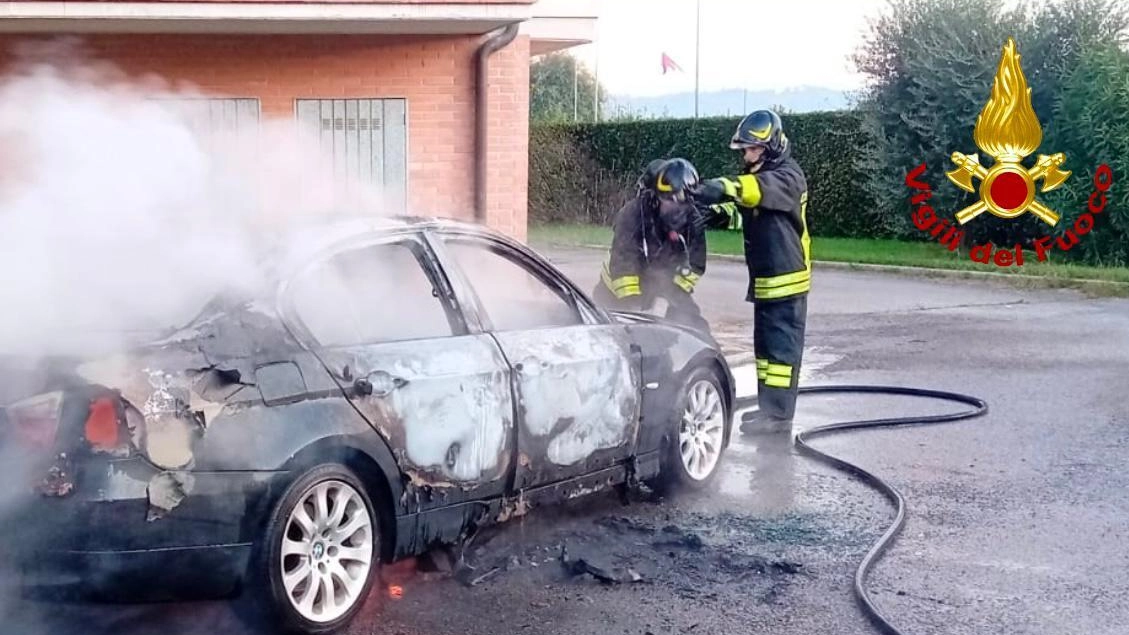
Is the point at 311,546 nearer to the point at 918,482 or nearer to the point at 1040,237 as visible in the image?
the point at 918,482

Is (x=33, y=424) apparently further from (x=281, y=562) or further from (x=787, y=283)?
(x=787, y=283)

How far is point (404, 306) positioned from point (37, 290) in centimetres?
140

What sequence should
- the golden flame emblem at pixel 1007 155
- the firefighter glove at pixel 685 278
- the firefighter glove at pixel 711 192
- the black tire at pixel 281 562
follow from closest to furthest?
1. the black tire at pixel 281 562
2. the firefighter glove at pixel 711 192
3. the firefighter glove at pixel 685 278
4. the golden flame emblem at pixel 1007 155

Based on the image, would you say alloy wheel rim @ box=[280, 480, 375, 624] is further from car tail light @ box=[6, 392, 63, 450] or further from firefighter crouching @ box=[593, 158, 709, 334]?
firefighter crouching @ box=[593, 158, 709, 334]

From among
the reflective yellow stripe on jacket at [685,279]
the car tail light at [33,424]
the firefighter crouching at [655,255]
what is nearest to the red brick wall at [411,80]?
the firefighter crouching at [655,255]

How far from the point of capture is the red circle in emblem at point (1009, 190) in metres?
20.7

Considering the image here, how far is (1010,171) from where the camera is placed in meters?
21.2

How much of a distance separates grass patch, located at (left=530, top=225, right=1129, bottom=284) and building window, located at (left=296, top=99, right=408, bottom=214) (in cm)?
1068

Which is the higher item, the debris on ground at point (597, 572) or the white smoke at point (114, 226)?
the white smoke at point (114, 226)

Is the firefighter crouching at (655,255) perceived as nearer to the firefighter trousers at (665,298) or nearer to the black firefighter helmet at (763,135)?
the firefighter trousers at (665,298)

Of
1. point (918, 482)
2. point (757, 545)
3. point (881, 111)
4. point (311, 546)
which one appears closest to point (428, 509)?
point (311, 546)

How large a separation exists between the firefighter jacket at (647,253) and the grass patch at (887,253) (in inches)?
433

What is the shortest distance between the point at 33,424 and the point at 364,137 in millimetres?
7465

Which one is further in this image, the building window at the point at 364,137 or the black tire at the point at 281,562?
the building window at the point at 364,137
